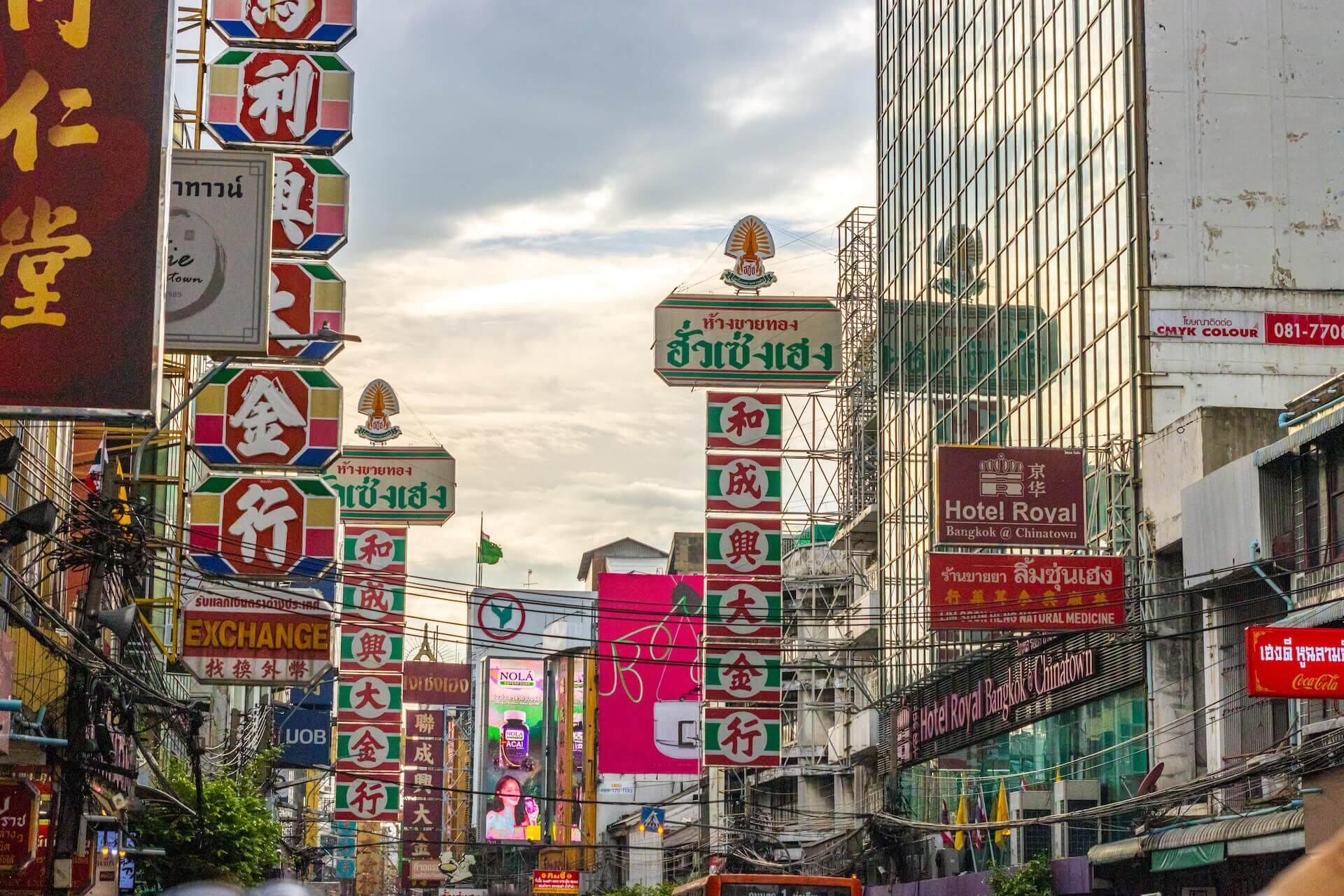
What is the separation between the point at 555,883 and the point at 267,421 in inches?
3367

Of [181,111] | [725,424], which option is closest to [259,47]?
[181,111]

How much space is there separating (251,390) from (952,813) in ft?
84.5

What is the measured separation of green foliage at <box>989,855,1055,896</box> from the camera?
37.9 m

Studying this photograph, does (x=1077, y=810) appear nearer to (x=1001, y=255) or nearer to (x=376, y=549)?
(x=1001, y=255)

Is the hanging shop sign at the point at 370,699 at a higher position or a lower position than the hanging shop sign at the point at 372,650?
lower

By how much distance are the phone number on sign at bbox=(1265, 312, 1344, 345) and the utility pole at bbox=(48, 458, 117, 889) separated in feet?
80.1

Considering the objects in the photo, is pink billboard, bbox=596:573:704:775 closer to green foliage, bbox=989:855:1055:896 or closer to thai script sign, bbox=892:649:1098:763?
thai script sign, bbox=892:649:1098:763

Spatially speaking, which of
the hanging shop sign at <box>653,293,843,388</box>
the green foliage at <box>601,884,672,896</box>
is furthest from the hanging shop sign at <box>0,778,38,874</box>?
the green foliage at <box>601,884,672,896</box>

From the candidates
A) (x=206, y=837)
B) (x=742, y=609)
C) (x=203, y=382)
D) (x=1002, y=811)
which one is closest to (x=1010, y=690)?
(x=1002, y=811)

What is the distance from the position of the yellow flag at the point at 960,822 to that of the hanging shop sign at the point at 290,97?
988 inches

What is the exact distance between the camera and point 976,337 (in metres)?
47.7

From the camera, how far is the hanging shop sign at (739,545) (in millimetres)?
39781

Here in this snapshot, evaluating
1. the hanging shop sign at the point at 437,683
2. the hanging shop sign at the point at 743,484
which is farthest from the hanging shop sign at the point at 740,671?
the hanging shop sign at the point at 437,683

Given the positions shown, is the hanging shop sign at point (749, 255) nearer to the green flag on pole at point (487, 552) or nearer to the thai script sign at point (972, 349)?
the thai script sign at point (972, 349)
